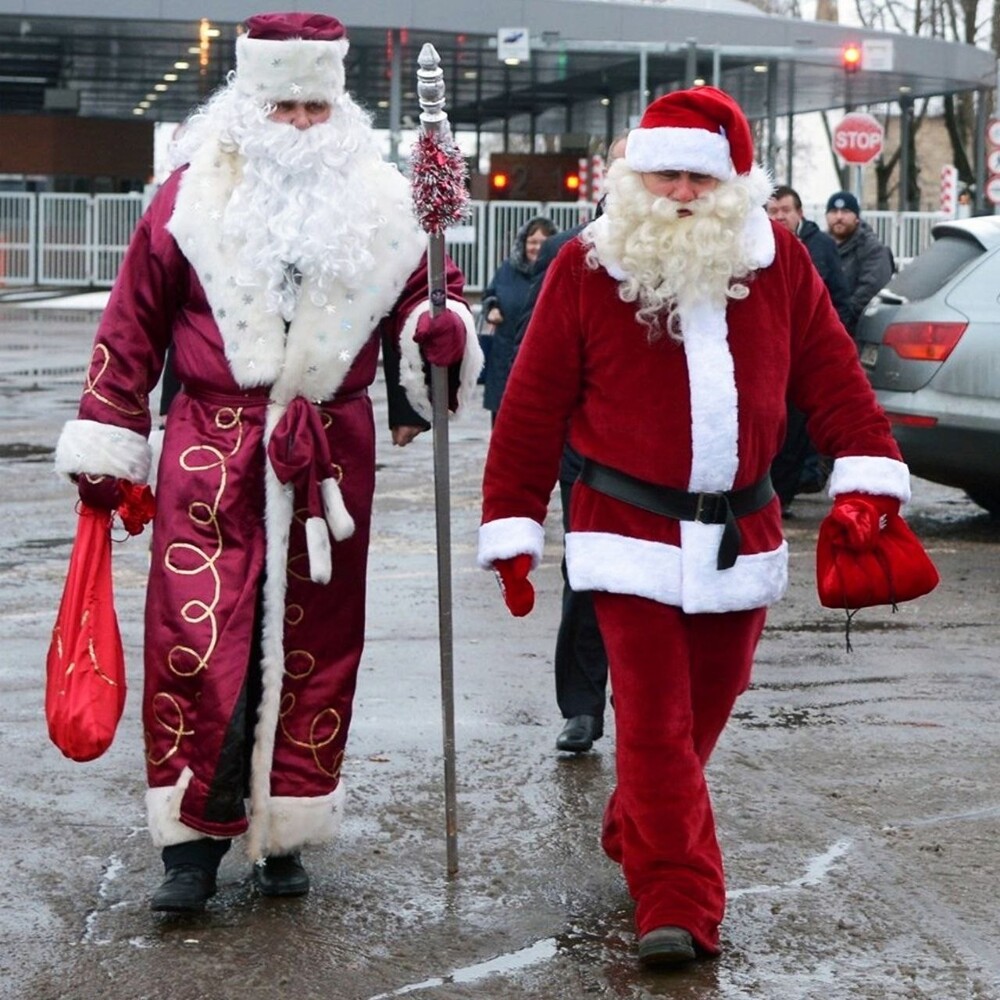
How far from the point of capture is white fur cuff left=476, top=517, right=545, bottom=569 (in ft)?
16.0

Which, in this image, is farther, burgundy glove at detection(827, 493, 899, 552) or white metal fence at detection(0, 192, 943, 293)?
white metal fence at detection(0, 192, 943, 293)

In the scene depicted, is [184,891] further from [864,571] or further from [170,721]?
[864,571]

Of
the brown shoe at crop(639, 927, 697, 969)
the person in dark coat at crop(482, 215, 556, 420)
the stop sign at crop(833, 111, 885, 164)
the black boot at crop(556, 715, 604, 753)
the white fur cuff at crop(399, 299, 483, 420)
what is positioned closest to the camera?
the brown shoe at crop(639, 927, 697, 969)

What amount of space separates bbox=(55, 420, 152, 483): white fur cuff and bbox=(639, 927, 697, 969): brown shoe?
5.25 feet

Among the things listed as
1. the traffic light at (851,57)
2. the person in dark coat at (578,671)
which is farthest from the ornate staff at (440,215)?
the traffic light at (851,57)

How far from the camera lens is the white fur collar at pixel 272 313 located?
505 centimetres

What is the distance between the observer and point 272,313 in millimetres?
5074

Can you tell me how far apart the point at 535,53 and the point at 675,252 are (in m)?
31.8

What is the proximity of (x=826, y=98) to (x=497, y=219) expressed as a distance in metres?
11.7

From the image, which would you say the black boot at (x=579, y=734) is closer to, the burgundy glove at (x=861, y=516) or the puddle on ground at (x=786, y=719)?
the puddle on ground at (x=786, y=719)

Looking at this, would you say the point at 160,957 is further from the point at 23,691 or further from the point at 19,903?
the point at 23,691

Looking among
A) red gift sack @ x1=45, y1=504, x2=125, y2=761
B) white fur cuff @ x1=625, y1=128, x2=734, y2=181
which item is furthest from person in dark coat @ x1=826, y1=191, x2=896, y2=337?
red gift sack @ x1=45, y1=504, x2=125, y2=761

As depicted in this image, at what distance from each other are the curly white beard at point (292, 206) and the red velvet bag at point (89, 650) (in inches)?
24.0

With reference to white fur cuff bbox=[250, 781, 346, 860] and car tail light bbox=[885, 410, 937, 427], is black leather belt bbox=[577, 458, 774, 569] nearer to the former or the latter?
white fur cuff bbox=[250, 781, 346, 860]
